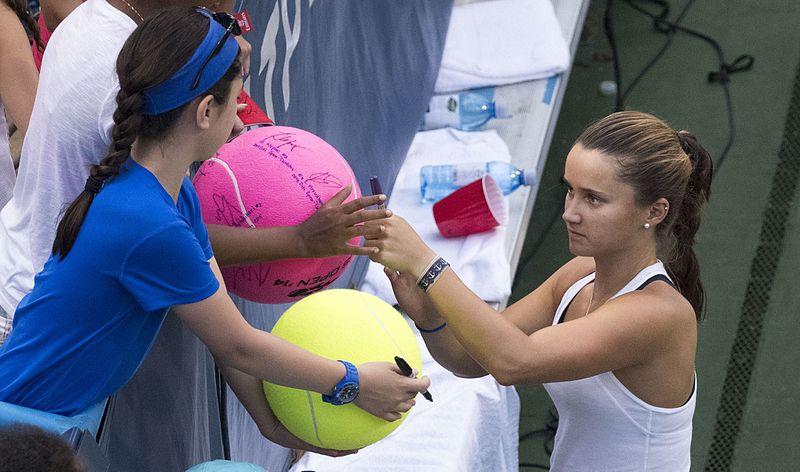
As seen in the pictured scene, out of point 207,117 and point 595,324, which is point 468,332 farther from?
point 207,117

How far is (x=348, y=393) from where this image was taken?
192cm

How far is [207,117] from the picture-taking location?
1.77m

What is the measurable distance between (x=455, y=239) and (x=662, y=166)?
2096mm

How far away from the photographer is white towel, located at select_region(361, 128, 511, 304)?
3.85 meters

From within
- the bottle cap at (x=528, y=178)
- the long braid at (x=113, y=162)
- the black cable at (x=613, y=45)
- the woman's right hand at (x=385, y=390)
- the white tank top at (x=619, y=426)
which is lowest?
the black cable at (x=613, y=45)

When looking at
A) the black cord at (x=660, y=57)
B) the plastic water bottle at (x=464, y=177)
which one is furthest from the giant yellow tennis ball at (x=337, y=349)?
the black cord at (x=660, y=57)

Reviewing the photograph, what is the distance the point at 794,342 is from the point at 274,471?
7.47 feet

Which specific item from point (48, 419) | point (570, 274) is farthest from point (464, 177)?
point (48, 419)

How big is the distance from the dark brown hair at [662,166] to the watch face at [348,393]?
0.70 metres

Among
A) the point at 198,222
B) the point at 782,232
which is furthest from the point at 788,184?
the point at 198,222

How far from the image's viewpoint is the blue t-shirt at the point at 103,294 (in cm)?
167

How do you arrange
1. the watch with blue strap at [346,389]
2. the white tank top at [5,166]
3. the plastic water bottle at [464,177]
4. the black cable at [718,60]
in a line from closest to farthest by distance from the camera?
the watch with blue strap at [346,389]
the white tank top at [5,166]
the plastic water bottle at [464,177]
the black cable at [718,60]

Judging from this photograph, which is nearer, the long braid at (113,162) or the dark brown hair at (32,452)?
the dark brown hair at (32,452)

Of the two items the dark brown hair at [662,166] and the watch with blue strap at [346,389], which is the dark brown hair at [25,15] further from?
the dark brown hair at [662,166]
